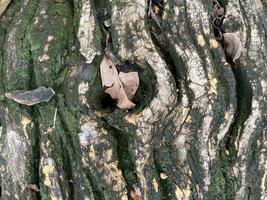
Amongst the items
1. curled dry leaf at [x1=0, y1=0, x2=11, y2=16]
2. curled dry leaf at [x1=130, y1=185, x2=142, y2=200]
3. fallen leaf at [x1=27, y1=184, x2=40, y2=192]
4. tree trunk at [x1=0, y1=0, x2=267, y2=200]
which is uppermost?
curled dry leaf at [x1=0, y1=0, x2=11, y2=16]

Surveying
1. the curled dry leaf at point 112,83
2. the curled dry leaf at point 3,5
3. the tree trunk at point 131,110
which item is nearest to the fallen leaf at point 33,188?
the tree trunk at point 131,110

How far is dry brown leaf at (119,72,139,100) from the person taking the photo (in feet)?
7.27

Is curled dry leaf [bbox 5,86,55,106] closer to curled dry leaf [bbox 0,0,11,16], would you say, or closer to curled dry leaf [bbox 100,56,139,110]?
curled dry leaf [bbox 100,56,139,110]

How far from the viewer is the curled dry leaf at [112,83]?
2.19m

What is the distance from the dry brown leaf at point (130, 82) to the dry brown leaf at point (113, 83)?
2 cm

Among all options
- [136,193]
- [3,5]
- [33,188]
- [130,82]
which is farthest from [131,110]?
[3,5]

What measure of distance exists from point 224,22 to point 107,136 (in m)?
0.90

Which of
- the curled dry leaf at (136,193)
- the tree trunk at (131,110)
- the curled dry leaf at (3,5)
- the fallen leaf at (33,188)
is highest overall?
the curled dry leaf at (3,5)

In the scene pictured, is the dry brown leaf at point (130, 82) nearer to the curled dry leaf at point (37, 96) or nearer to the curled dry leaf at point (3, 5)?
the curled dry leaf at point (37, 96)

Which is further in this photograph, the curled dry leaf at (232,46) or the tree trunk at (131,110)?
the curled dry leaf at (232,46)

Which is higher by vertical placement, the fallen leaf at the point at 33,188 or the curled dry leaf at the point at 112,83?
the curled dry leaf at the point at 112,83

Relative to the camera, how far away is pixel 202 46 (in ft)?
7.63

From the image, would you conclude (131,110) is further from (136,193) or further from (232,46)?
(232,46)

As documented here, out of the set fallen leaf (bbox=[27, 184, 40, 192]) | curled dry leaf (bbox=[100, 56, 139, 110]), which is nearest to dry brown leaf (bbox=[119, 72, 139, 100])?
curled dry leaf (bbox=[100, 56, 139, 110])
